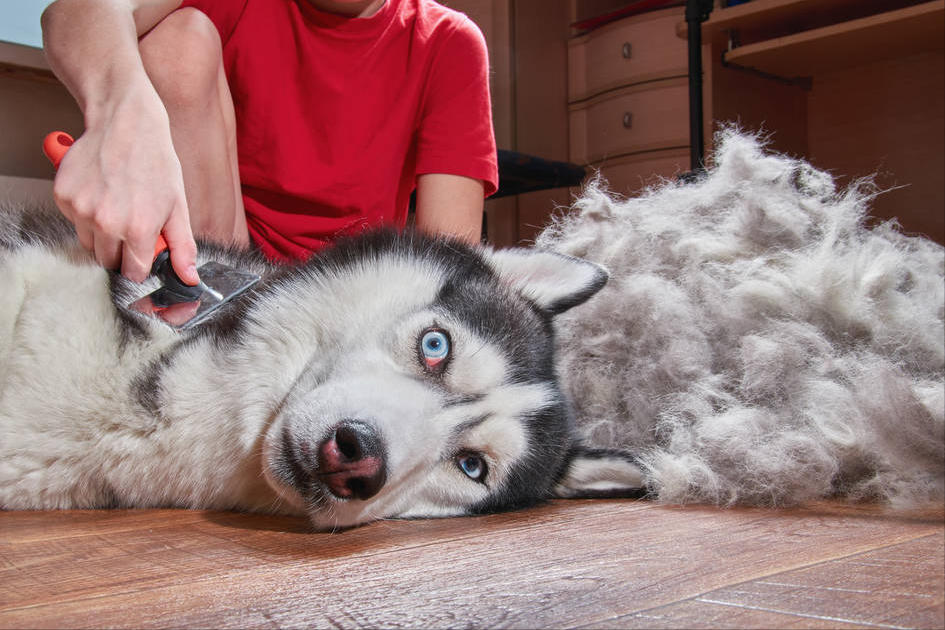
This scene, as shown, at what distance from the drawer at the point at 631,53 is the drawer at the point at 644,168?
44 centimetres

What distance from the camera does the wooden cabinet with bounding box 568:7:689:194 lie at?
179 inches

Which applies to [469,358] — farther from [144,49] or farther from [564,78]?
[564,78]

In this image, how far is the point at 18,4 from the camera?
320 centimetres

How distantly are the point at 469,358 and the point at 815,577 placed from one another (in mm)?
594

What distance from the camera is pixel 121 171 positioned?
1.27 metres

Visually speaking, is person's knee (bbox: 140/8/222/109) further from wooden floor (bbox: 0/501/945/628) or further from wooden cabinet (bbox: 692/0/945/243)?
wooden cabinet (bbox: 692/0/945/243)

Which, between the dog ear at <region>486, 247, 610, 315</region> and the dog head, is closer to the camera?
the dog head

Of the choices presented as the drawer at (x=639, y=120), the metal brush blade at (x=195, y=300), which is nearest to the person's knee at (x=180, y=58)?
the metal brush blade at (x=195, y=300)

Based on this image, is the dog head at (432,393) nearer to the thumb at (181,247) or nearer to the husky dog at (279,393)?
the husky dog at (279,393)

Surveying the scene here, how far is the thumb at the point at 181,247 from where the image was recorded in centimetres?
127

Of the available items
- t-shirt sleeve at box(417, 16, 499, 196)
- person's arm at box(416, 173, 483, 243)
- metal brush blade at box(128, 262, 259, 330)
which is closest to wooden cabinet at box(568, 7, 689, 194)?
t-shirt sleeve at box(417, 16, 499, 196)

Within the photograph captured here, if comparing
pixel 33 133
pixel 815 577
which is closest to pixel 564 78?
pixel 33 133

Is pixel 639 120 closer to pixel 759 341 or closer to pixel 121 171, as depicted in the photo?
pixel 759 341

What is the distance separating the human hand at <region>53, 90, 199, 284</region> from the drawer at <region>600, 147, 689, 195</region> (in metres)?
3.41
